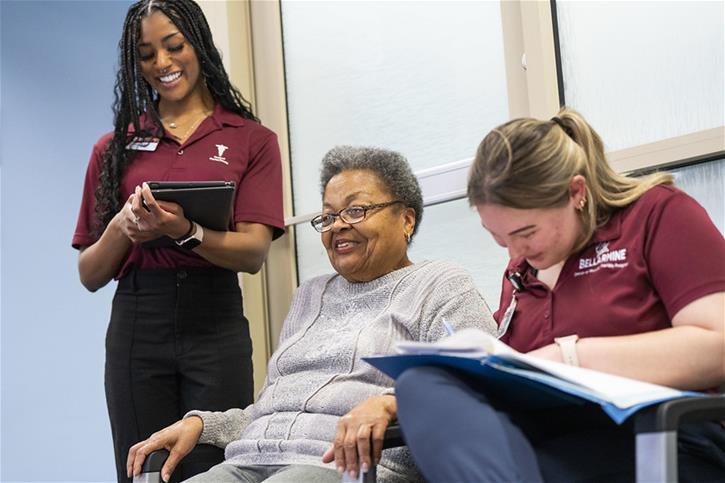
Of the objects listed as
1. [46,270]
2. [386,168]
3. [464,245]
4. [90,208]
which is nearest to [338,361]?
[386,168]

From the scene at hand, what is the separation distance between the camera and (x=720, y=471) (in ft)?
4.46

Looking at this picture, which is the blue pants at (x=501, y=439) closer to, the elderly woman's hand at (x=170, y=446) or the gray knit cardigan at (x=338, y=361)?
the gray knit cardigan at (x=338, y=361)

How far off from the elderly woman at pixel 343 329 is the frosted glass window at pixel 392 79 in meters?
0.58

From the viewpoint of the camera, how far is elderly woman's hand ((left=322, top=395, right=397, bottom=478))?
1502mm

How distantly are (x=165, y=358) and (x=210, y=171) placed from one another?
50 cm

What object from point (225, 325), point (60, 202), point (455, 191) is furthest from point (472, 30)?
point (60, 202)

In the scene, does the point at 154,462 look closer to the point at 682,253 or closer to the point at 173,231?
the point at 173,231

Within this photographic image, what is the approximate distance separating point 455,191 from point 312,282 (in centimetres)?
62

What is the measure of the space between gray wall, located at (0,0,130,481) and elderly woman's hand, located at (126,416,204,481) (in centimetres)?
223

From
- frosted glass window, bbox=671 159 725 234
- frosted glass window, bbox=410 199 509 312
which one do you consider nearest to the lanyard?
frosted glass window, bbox=671 159 725 234

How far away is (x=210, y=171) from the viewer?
7.73 feet

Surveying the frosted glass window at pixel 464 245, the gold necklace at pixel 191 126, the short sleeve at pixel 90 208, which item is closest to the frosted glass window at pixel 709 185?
the frosted glass window at pixel 464 245

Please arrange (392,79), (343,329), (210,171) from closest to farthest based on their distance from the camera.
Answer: (343,329), (210,171), (392,79)

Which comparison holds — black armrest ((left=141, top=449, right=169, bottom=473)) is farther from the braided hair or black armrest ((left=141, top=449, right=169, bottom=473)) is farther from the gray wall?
the gray wall
